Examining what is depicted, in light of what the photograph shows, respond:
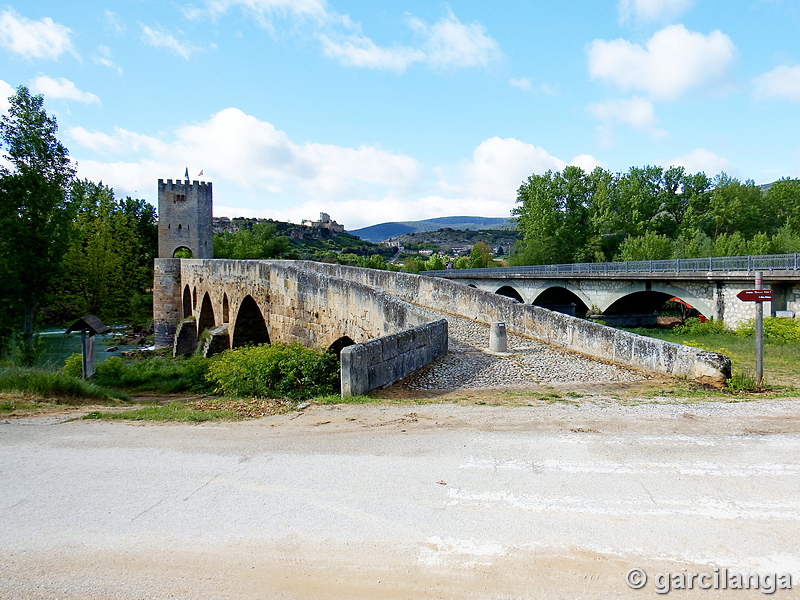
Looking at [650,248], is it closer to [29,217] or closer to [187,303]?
[187,303]

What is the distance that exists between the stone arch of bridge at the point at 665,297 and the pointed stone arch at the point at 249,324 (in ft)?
64.7

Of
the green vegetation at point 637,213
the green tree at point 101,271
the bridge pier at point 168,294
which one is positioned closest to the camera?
the bridge pier at point 168,294

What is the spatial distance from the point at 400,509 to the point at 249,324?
682 inches

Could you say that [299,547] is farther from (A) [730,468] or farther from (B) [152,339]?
(B) [152,339]

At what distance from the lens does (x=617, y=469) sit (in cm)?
386

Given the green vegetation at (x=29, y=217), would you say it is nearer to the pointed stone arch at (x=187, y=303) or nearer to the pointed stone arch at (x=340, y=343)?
the pointed stone arch at (x=187, y=303)

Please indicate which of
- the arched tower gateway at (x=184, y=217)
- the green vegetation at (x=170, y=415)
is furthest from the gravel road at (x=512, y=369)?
the arched tower gateway at (x=184, y=217)

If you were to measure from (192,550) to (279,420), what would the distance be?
3.16 metres

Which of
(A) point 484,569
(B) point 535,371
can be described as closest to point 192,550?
(A) point 484,569

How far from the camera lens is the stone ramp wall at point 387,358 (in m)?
7.12

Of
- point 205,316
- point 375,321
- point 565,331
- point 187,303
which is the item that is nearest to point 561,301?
point 205,316

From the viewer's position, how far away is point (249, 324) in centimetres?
1952

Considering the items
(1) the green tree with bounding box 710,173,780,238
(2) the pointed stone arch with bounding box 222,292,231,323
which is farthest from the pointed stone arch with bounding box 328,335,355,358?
(1) the green tree with bounding box 710,173,780,238

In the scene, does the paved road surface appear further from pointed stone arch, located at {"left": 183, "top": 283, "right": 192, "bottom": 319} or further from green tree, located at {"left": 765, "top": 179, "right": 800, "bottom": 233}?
green tree, located at {"left": 765, "top": 179, "right": 800, "bottom": 233}
